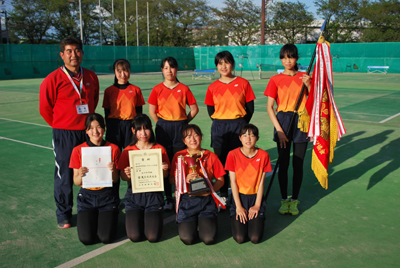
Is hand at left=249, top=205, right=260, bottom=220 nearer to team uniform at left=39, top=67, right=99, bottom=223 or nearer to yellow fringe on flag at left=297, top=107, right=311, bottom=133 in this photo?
yellow fringe on flag at left=297, top=107, right=311, bottom=133

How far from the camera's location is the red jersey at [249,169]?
3762mm

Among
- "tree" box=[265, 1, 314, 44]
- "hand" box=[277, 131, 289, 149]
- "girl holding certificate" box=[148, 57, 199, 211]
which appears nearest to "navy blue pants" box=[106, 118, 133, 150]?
"girl holding certificate" box=[148, 57, 199, 211]

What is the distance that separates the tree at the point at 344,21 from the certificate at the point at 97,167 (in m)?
47.5

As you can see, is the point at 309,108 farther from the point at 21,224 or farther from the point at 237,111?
the point at 21,224

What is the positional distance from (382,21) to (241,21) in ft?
64.2

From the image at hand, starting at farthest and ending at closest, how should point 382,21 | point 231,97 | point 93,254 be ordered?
1. point 382,21
2. point 231,97
3. point 93,254

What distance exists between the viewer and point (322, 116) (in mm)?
4176

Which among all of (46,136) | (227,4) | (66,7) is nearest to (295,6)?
(227,4)

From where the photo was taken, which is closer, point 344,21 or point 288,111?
point 288,111

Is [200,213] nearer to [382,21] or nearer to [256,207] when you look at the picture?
[256,207]

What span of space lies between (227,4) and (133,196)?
55.8 m

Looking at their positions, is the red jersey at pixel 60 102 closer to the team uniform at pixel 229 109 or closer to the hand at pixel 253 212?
the team uniform at pixel 229 109

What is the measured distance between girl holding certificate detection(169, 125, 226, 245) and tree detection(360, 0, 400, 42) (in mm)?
46187

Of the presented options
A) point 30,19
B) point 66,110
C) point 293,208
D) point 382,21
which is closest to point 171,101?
point 66,110
